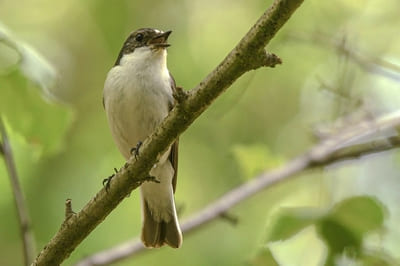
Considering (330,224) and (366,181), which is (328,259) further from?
(366,181)

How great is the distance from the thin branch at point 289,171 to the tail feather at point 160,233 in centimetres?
7

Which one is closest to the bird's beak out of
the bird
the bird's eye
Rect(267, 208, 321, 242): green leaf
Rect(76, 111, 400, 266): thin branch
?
the bird

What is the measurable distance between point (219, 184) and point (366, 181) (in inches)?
61.2

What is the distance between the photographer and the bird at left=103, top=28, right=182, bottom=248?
14.3 feet

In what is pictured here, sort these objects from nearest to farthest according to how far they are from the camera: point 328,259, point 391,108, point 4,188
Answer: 1. point 328,259
2. point 391,108
3. point 4,188

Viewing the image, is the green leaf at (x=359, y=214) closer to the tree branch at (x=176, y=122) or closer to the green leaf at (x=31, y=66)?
the tree branch at (x=176, y=122)

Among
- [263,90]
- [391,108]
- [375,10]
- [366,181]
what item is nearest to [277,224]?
[391,108]

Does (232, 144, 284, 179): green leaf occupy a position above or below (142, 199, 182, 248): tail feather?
above

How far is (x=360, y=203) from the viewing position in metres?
3.27

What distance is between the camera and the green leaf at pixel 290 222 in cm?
320

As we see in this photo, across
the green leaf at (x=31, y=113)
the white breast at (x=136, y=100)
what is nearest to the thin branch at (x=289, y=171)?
the white breast at (x=136, y=100)

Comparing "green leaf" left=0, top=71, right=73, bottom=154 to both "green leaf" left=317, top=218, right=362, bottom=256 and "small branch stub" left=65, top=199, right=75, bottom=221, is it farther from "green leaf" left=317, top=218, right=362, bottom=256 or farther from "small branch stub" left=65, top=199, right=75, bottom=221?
"green leaf" left=317, top=218, right=362, bottom=256

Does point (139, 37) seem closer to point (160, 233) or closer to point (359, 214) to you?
point (160, 233)

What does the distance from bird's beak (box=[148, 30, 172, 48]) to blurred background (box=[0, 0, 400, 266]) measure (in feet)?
1.93
